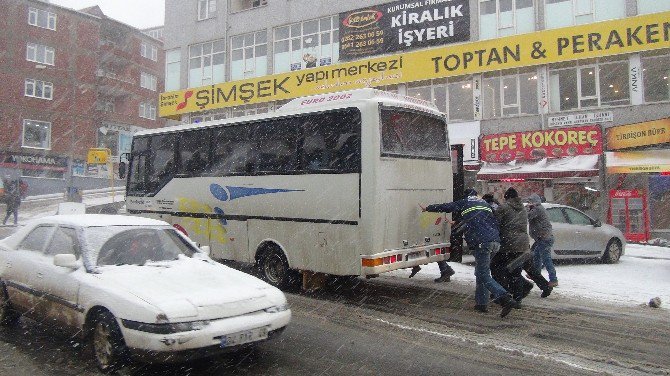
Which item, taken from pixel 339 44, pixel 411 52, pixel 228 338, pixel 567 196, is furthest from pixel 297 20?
pixel 228 338

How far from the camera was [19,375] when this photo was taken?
15.3ft

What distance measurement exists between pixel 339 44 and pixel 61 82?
31.6m

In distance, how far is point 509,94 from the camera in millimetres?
21422

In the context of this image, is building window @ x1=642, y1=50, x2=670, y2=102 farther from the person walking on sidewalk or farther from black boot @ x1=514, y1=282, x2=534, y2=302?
black boot @ x1=514, y1=282, x2=534, y2=302

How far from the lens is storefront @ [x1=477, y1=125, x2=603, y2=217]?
18.8 m

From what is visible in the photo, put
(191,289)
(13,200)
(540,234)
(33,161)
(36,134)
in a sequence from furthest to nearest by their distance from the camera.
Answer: (36,134) < (33,161) < (13,200) < (540,234) < (191,289)

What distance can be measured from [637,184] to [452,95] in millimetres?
8189

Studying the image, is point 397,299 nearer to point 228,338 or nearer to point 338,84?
point 228,338

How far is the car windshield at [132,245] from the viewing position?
18.0ft

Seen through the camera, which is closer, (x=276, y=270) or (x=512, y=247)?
(x=512, y=247)

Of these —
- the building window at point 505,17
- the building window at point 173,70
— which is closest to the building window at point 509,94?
the building window at point 505,17

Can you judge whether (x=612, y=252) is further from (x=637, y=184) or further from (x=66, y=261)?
(x=66, y=261)

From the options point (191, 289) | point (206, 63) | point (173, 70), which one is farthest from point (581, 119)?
point (173, 70)

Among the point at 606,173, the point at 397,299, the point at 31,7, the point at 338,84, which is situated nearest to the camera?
the point at 397,299
